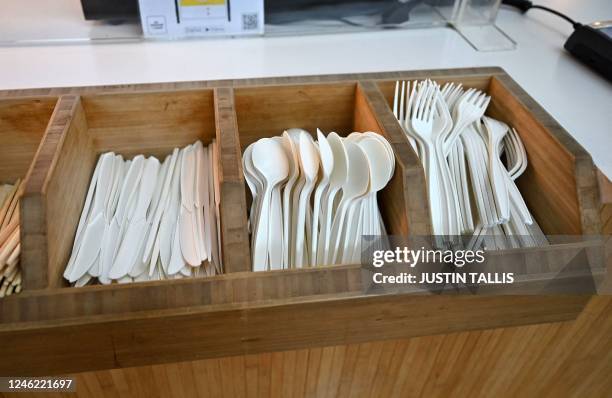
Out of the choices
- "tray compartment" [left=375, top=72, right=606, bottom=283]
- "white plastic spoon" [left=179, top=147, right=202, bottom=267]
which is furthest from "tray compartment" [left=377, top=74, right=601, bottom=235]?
"white plastic spoon" [left=179, top=147, right=202, bottom=267]

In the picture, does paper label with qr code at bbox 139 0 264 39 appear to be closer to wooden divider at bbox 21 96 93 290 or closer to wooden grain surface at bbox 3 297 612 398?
wooden divider at bbox 21 96 93 290

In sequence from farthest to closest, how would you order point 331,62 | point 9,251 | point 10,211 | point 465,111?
point 331,62 < point 465,111 < point 10,211 < point 9,251

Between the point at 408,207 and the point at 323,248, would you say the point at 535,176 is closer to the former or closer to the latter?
the point at 408,207

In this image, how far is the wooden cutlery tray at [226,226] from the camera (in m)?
0.53

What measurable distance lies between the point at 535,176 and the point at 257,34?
65 centimetres

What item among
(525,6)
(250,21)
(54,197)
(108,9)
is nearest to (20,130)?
(54,197)

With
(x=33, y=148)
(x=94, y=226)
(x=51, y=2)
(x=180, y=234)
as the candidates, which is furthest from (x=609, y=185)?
(x=51, y=2)

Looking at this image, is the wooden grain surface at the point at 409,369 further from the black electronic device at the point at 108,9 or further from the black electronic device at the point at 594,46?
the black electronic device at the point at 108,9

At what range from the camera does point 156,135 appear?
2.57 ft

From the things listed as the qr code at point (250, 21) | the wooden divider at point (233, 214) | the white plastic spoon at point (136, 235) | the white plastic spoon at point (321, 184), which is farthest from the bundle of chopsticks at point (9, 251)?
the qr code at point (250, 21)

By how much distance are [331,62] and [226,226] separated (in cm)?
51

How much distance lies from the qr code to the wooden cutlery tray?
28 cm

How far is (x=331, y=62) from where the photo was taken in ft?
3.12

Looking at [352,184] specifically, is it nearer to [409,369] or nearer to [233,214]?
[233,214]
